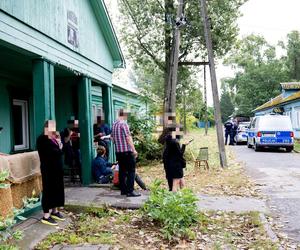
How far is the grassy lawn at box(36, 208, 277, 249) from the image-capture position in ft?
18.3

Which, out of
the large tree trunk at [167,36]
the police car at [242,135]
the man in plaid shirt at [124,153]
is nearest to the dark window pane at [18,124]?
the man in plaid shirt at [124,153]

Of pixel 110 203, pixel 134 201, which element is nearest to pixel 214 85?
pixel 134 201

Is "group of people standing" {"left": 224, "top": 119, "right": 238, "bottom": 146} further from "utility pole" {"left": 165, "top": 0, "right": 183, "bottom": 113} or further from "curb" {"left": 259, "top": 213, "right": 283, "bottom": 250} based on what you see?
"curb" {"left": 259, "top": 213, "right": 283, "bottom": 250}

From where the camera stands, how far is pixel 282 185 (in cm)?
1038

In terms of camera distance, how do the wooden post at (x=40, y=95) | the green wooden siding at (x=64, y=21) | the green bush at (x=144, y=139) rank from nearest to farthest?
1. the green wooden siding at (x=64, y=21)
2. the wooden post at (x=40, y=95)
3. the green bush at (x=144, y=139)

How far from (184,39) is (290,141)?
891cm

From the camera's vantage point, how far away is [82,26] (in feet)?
31.9

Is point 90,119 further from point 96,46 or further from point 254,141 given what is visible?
point 254,141

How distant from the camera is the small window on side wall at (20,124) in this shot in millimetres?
10484

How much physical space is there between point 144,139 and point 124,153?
7.49m

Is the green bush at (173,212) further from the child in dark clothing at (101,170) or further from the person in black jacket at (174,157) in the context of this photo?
the child in dark clothing at (101,170)

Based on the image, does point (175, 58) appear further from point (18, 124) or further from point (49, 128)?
point (49, 128)

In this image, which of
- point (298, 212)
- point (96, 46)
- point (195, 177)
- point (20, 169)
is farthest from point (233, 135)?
point (20, 169)

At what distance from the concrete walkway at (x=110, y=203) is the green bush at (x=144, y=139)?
6.32 metres
